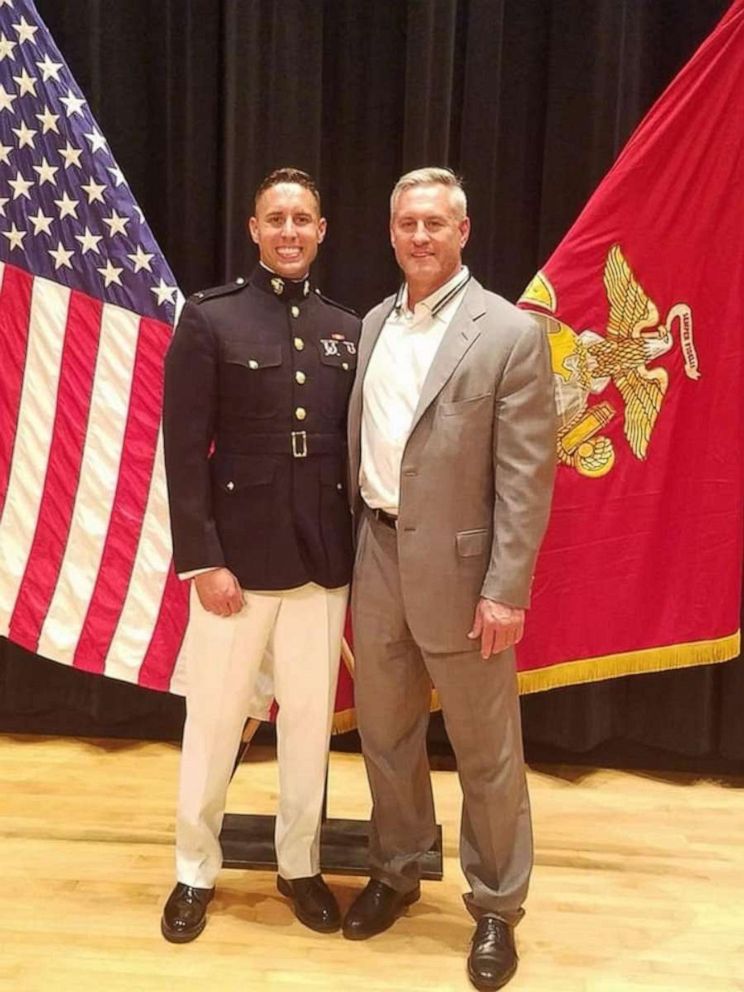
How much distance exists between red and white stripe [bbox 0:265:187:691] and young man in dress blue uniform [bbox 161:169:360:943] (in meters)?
0.58

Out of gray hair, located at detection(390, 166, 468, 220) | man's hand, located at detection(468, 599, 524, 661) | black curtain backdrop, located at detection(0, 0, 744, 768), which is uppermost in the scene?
black curtain backdrop, located at detection(0, 0, 744, 768)

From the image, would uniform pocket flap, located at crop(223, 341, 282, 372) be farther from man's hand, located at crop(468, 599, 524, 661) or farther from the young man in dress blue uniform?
man's hand, located at crop(468, 599, 524, 661)

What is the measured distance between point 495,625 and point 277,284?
2.82 ft

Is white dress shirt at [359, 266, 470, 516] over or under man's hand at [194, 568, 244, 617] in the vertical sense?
over

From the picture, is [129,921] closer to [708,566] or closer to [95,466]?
[95,466]

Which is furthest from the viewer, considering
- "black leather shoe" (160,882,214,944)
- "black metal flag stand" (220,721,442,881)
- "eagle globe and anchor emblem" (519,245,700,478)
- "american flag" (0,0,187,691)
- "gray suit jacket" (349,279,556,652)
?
"eagle globe and anchor emblem" (519,245,700,478)

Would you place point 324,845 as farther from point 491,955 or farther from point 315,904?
point 491,955

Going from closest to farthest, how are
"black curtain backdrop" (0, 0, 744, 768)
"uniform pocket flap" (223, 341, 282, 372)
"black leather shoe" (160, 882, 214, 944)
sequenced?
"uniform pocket flap" (223, 341, 282, 372) → "black leather shoe" (160, 882, 214, 944) → "black curtain backdrop" (0, 0, 744, 768)

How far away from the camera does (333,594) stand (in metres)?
Result: 2.04

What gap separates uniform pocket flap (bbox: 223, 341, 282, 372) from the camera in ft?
6.34

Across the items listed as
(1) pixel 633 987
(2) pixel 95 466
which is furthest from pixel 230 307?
(1) pixel 633 987

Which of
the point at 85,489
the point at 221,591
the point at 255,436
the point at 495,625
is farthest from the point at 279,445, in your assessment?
the point at 85,489

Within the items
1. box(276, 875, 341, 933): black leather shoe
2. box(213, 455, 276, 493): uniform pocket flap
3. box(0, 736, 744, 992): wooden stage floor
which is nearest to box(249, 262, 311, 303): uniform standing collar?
box(213, 455, 276, 493): uniform pocket flap

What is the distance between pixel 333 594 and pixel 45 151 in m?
1.42
